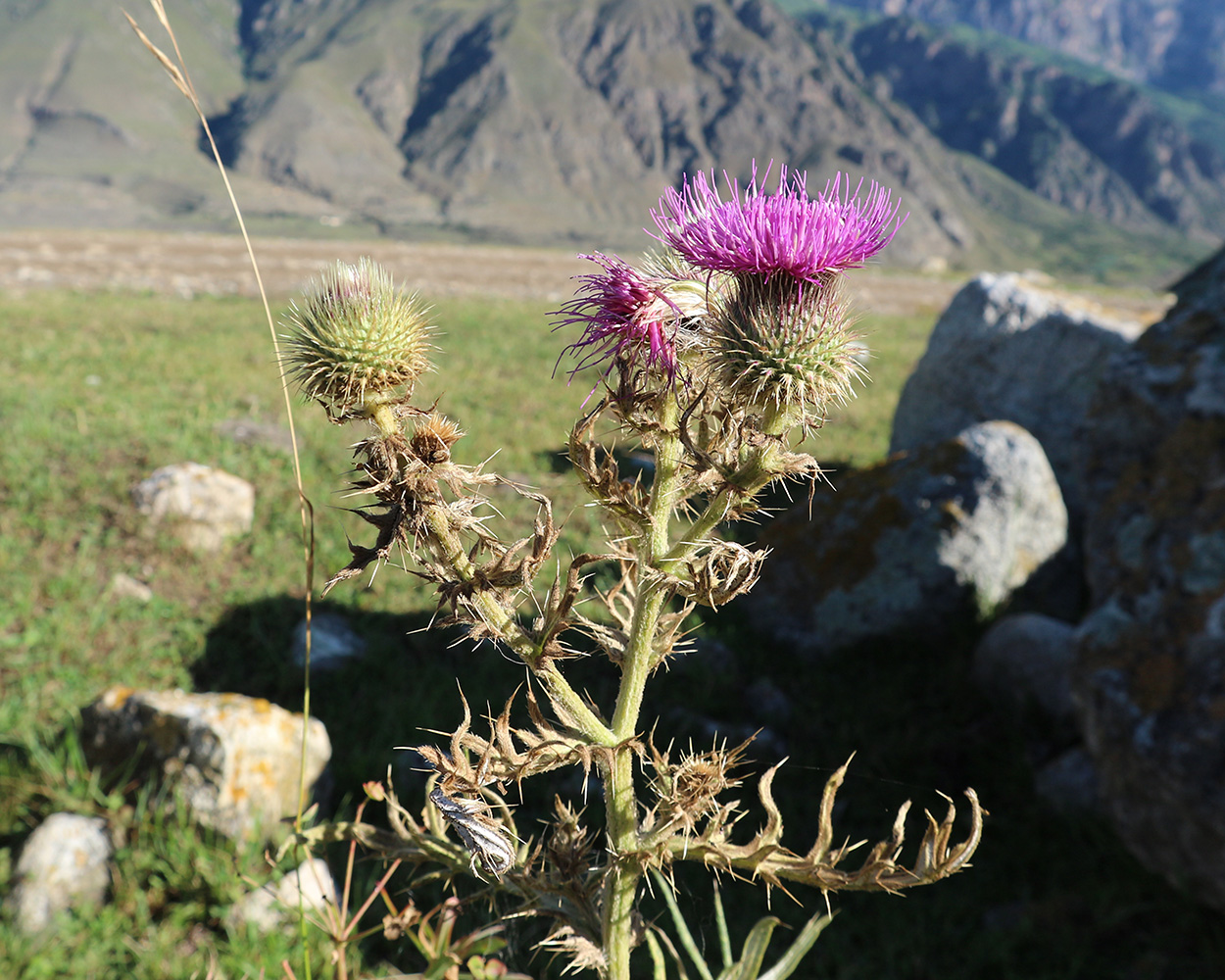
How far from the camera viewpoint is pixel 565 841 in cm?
163

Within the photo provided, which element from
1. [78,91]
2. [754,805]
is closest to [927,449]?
[754,805]

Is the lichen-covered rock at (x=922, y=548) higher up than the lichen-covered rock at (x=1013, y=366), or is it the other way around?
the lichen-covered rock at (x=1013, y=366)

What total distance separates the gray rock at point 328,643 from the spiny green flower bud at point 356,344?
4406 millimetres

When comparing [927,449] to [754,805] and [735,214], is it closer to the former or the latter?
[754,805]

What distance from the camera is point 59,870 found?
382 centimetres

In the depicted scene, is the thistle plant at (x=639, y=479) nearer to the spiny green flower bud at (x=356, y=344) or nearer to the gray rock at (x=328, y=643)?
the spiny green flower bud at (x=356, y=344)

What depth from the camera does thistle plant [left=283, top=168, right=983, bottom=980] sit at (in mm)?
1290

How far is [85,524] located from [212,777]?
11.5 ft

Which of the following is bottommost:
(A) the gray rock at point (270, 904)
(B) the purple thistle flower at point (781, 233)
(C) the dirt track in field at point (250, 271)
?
(A) the gray rock at point (270, 904)

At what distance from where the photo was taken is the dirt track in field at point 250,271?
2191 cm

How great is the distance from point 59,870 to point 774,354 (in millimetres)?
4329

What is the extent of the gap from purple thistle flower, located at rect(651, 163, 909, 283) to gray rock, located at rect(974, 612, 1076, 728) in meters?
4.69

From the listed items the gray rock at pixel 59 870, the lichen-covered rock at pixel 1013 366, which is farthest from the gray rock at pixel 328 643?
the lichen-covered rock at pixel 1013 366

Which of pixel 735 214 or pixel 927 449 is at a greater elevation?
pixel 735 214
